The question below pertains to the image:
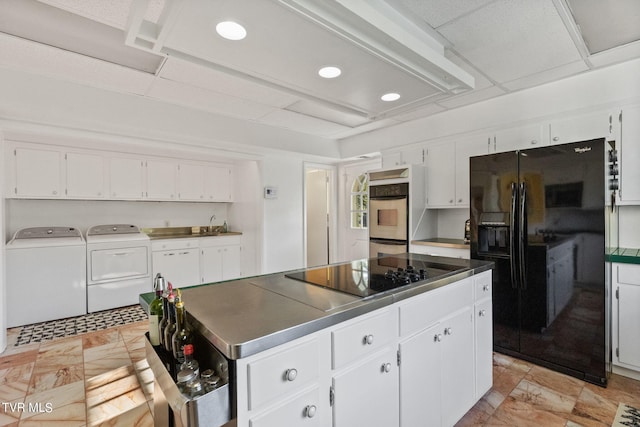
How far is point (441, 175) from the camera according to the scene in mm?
3875

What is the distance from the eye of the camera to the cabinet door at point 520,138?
10.1 ft

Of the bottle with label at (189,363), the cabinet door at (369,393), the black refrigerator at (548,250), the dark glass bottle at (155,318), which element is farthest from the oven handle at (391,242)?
the bottle with label at (189,363)

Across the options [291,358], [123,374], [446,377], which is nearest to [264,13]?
[291,358]

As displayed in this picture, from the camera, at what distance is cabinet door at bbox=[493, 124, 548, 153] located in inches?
122

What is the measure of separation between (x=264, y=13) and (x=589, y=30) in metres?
2.35

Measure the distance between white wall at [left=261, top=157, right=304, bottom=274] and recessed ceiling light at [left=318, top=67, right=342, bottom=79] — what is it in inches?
122

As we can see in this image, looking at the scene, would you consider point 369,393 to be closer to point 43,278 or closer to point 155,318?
point 155,318

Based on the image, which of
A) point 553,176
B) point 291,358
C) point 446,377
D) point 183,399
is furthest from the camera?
point 553,176

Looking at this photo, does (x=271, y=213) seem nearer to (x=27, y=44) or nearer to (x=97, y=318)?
(x=97, y=318)

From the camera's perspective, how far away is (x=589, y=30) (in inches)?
85.5

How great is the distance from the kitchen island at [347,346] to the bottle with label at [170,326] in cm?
10

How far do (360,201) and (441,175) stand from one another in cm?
186

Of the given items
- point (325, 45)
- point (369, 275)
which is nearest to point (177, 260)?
point (369, 275)

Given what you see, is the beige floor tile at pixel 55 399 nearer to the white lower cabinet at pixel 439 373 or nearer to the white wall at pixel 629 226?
the white lower cabinet at pixel 439 373
